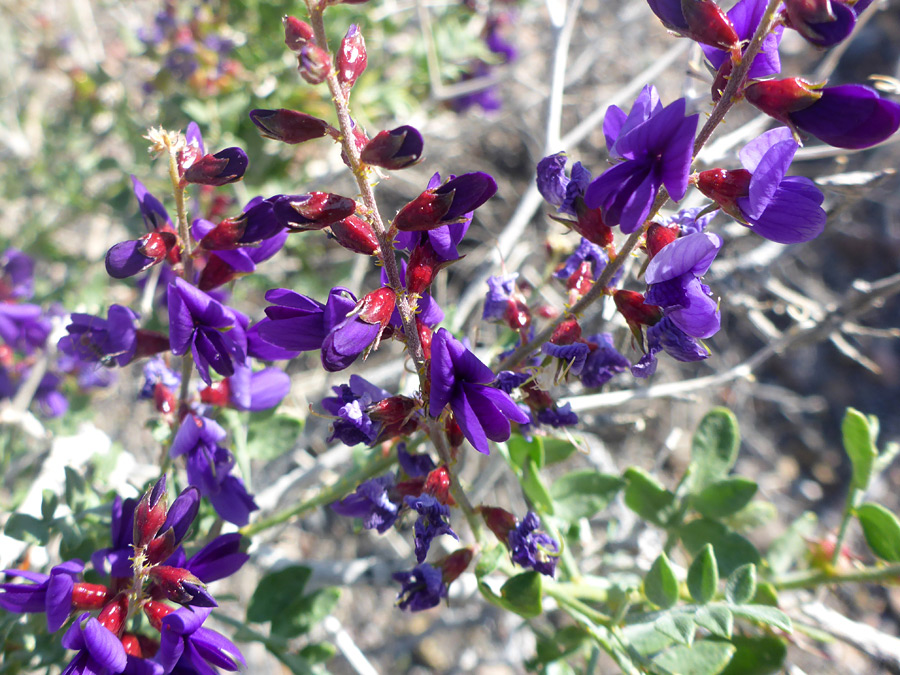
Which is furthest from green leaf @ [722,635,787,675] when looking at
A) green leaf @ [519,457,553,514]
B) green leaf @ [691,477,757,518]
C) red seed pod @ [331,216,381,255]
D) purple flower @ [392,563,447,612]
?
red seed pod @ [331,216,381,255]

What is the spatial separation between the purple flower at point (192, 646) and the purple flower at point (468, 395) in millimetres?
601

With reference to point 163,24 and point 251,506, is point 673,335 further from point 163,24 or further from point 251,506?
point 163,24

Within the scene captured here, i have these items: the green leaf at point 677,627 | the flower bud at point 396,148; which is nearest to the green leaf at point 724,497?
the green leaf at point 677,627

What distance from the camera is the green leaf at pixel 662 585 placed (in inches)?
60.6

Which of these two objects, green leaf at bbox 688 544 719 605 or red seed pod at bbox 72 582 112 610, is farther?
green leaf at bbox 688 544 719 605

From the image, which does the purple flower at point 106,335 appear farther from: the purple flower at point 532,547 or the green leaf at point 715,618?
the green leaf at point 715,618

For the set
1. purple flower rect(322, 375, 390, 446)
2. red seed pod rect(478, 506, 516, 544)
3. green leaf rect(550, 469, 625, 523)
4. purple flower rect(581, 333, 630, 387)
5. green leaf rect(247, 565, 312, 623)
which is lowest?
green leaf rect(247, 565, 312, 623)

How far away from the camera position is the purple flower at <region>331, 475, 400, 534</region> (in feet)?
4.75

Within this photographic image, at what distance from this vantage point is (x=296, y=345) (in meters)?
1.32

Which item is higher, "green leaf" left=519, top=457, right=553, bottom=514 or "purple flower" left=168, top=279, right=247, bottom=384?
"purple flower" left=168, top=279, right=247, bottom=384

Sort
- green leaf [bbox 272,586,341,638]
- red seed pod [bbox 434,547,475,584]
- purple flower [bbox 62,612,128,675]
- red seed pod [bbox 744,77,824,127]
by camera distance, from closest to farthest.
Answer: red seed pod [bbox 744,77,824,127] → purple flower [bbox 62,612,128,675] → red seed pod [bbox 434,547,475,584] → green leaf [bbox 272,586,341,638]

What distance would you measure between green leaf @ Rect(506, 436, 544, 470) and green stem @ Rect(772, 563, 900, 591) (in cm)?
88

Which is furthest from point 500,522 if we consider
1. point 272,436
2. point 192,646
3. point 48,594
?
point 48,594

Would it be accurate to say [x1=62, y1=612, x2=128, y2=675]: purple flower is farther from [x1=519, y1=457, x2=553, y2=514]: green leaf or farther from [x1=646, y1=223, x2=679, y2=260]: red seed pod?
[x1=646, y1=223, x2=679, y2=260]: red seed pod
